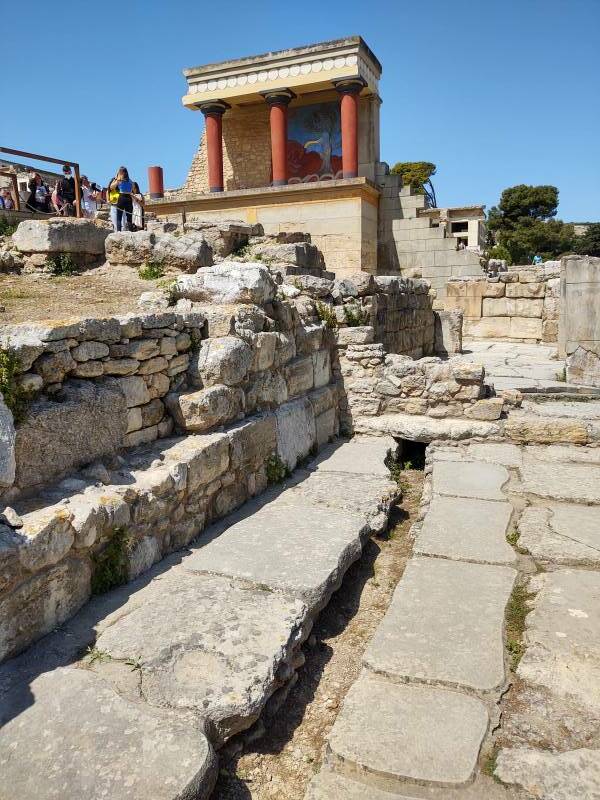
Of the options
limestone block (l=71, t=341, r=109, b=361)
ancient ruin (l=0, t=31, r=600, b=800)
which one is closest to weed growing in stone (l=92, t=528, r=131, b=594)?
ancient ruin (l=0, t=31, r=600, b=800)

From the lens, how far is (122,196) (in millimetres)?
9508

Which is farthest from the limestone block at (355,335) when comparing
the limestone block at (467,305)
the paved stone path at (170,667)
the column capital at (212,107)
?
the column capital at (212,107)

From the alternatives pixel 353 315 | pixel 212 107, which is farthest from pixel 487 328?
pixel 212 107

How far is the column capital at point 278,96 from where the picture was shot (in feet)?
53.6

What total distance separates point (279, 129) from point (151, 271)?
1189cm

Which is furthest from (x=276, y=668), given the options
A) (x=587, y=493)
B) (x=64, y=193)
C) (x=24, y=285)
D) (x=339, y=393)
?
(x=64, y=193)

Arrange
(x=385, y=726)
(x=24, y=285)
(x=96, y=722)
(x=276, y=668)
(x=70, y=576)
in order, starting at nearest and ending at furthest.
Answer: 1. (x=96, y=722)
2. (x=385, y=726)
3. (x=276, y=668)
4. (x=70, y=576)
5. (x=24, y=285)

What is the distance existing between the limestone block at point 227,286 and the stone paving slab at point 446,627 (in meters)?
2.43

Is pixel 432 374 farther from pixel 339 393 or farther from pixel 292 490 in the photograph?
pixel 292 490

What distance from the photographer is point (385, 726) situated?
6.88 feet

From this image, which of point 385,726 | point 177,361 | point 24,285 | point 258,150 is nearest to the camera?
point 385,726

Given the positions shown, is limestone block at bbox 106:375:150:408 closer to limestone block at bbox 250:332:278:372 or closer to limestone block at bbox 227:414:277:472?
limestone block at bbox 227:414:277:472

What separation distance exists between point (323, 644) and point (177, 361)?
79.2 inches

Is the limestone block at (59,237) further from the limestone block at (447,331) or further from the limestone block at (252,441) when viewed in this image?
the limestone block at (447,331)
